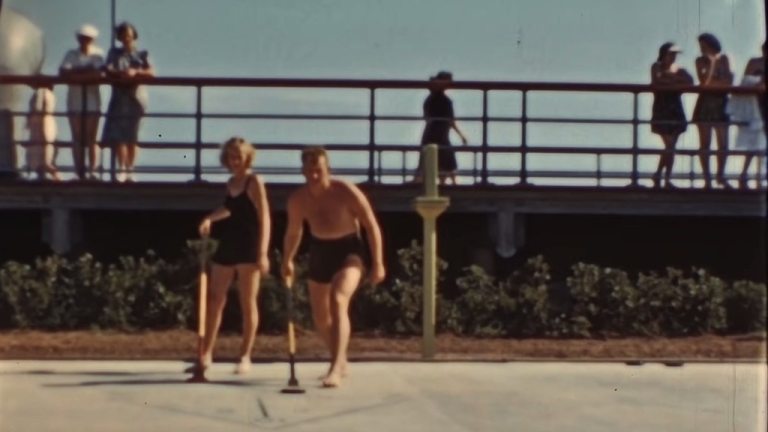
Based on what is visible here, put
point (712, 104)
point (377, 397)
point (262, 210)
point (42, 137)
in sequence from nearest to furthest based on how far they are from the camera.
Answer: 1. point (42, 137)
2. point (262, 210)
3. point (712, 104)
4. point (377, 397)

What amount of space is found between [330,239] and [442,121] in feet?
1.28

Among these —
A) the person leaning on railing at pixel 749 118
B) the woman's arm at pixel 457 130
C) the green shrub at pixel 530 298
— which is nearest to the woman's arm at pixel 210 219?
the woman's arm at pixel 457 130

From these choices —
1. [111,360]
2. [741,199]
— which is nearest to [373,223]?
[111,360]

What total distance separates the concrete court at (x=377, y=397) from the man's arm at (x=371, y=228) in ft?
0.79

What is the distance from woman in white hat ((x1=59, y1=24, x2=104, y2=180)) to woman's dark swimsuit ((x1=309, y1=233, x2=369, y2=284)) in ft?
1.76

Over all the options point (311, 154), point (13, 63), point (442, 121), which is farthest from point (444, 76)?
point (13, 63)

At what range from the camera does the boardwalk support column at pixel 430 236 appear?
279 cm

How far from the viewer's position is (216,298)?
9.14 ft

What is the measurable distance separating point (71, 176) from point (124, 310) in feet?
1.17

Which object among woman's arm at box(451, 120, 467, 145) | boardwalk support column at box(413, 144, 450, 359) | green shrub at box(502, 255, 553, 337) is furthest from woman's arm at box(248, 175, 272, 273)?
green shrub at box(502, 255, 553, 337)

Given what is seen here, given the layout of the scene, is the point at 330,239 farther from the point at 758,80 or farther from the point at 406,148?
the point at 758,80

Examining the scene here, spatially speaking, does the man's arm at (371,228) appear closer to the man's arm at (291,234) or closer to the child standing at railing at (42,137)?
the man's arm at (291,234)

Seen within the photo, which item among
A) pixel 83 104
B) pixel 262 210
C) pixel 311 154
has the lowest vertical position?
pixel 262 210

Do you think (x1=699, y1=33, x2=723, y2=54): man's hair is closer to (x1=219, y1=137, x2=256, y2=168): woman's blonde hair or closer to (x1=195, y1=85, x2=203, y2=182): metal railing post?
(x1=219, y1=137, x2=256, y2=168): woman's blonde hair
